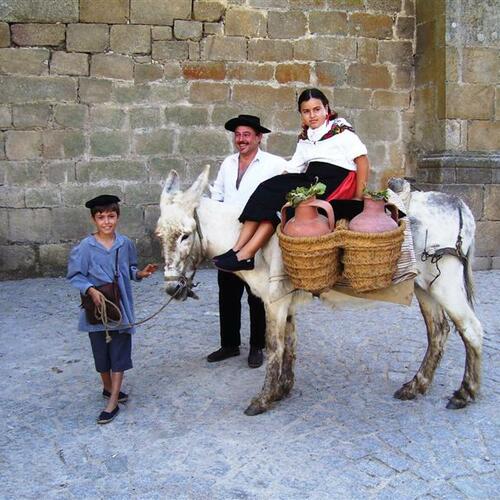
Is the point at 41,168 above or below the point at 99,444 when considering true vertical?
above

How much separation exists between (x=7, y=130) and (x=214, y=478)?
5.97 m

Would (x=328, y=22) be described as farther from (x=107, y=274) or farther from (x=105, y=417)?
(x=105, y=417)

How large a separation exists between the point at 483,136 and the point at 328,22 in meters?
2.52

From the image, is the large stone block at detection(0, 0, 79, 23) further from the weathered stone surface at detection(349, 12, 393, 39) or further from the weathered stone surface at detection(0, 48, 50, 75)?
the weathered stone surface at detection(349, 12, 393, 39)

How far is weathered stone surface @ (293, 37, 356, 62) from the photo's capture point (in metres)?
8.24

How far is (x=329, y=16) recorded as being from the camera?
27.1 ft

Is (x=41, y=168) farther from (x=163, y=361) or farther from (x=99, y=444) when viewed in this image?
(x=99, y=444)

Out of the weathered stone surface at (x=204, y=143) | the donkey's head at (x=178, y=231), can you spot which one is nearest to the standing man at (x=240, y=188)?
the donkey's head at (x=178, y=231)

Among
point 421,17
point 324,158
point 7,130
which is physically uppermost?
point 421,17

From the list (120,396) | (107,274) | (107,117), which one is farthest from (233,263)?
(107,117)

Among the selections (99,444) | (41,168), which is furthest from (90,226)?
(99,444)

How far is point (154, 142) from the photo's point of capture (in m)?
8.09

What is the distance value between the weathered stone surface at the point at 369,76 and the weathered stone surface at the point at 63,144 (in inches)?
144

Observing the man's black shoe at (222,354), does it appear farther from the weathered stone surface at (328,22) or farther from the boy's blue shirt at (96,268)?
the weathered stone surface at (328,22)
